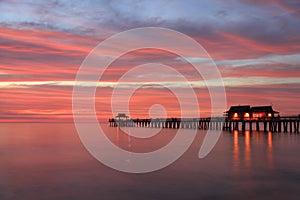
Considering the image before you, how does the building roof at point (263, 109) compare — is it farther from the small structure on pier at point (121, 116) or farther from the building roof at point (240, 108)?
the small structure on pier at point (121, 116)

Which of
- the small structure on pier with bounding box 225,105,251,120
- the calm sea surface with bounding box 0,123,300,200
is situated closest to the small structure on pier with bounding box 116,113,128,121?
the small structure on pier with bounding box 225,105,251,120

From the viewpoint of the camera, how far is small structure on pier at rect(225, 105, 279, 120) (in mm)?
67312

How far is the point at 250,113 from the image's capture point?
69188 mm

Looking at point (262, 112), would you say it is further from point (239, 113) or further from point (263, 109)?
point (239, 113)

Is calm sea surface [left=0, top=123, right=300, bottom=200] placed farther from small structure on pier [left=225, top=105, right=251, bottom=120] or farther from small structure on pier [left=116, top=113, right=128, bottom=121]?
small structure on pier [left=116, top=113, right=128, bottom=121]

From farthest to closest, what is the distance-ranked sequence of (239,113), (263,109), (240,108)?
1. (240,108)
2. (239,113)
3. (263,109)

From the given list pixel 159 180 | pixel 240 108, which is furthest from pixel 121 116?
pixel 159 180

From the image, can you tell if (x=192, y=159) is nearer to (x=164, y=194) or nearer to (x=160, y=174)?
(x=160, y=174)

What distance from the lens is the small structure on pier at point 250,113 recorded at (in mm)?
67312

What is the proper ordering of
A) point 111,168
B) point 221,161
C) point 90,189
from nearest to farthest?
point 90,189, point 111,168, point 221,161

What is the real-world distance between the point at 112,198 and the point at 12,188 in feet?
18.6

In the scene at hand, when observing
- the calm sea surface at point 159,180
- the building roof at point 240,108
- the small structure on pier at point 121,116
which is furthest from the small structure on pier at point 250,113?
the small structure on pier at point 121,116

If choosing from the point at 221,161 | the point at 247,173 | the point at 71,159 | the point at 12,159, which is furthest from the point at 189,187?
the point at 12,159

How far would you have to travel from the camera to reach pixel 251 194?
1775 cm
